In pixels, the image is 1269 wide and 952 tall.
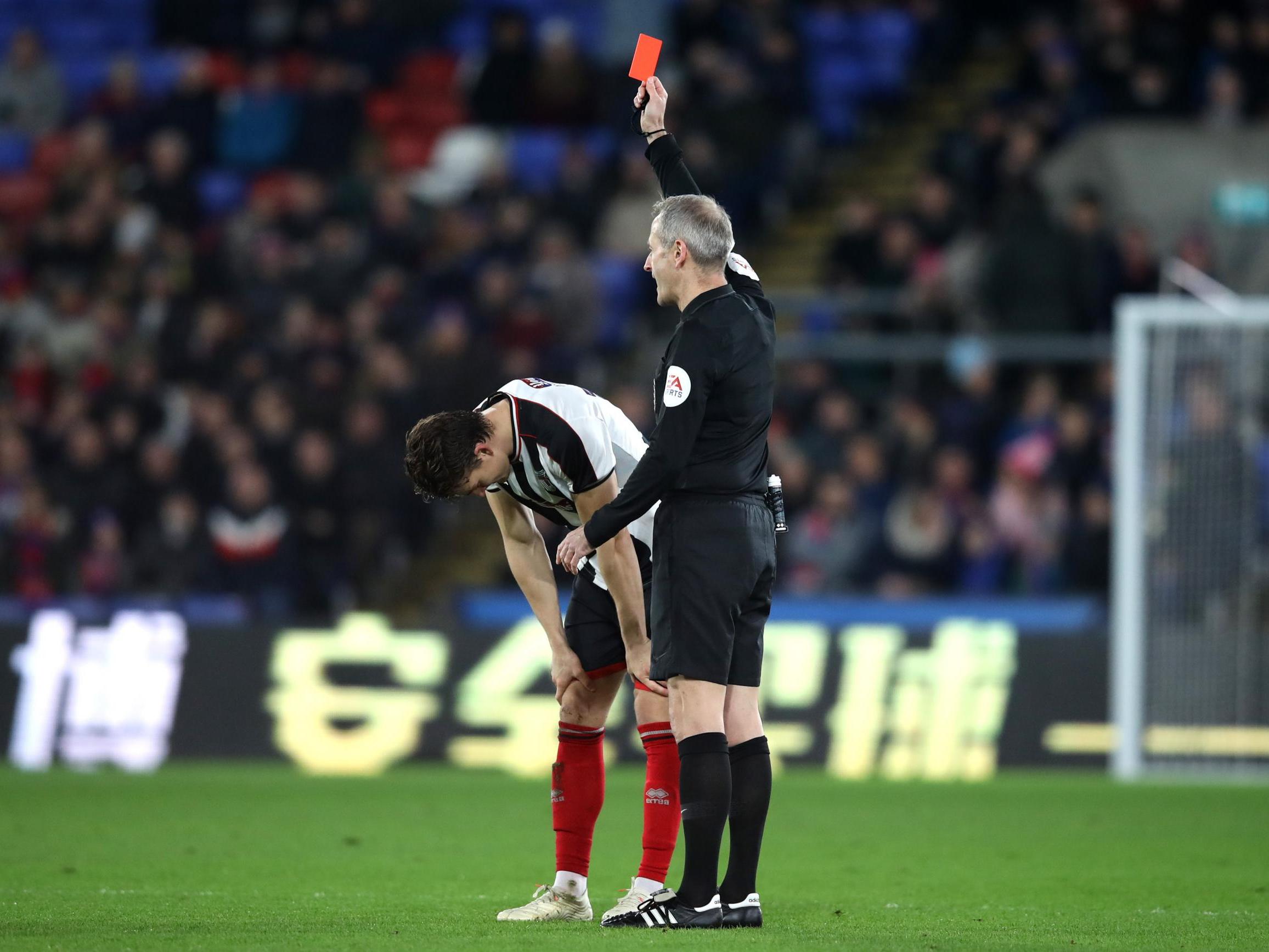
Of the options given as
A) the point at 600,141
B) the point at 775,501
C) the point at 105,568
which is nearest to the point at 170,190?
the point at 600,141

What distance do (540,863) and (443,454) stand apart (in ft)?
9.28

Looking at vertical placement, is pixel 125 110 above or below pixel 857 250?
above

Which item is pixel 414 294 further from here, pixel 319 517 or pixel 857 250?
pixel 857 250

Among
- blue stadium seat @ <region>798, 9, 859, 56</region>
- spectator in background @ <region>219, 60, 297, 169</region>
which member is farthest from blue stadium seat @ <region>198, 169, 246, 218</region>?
blue stadium seat @ <region>798, 9, 859, 56</region>

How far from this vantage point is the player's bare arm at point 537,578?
6492 millimetres

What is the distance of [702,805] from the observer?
5.96 m

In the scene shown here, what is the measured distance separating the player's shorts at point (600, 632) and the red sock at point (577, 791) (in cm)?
24

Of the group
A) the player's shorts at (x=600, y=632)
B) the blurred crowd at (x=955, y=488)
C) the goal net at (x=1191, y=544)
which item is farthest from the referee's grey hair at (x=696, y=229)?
the blurred crowd at (x=955, y=488)

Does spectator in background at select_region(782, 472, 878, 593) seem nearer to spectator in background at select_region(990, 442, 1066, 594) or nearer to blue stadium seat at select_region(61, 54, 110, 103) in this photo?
spectator in background at select_region(990, 442, 1066, 594)

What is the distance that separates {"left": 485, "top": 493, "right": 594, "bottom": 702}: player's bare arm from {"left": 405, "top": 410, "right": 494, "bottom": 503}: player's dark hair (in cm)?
44

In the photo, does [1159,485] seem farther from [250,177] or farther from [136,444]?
[250,177]

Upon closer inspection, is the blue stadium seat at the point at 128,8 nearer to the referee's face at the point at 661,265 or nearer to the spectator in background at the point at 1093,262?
the spectator in background at the point at 1093,262

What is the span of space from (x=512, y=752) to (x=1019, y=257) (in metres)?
5.67

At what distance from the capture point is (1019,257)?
1560 cm
